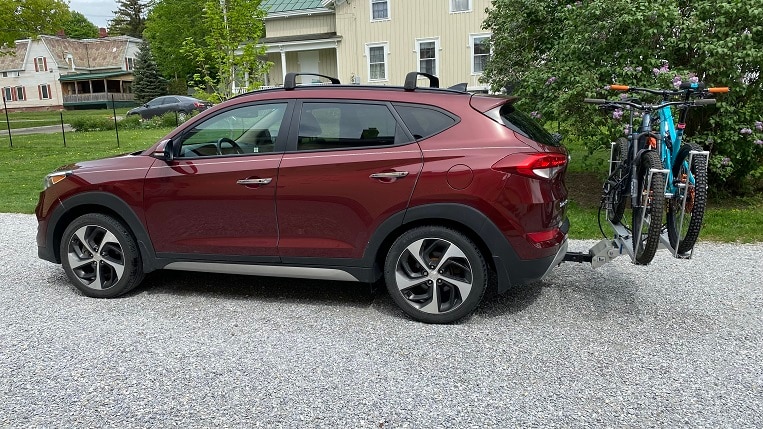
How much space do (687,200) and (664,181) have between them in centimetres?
41

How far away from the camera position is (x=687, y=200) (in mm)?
4266

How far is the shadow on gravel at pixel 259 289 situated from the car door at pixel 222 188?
50 centimetres

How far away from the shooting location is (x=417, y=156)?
13.6 ft

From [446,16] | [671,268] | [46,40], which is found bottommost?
[671,268]

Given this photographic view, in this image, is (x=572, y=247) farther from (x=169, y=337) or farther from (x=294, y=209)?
(x=169, y=337)

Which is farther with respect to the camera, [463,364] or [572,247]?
[572,247]

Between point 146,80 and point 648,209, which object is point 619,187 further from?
point 146,80

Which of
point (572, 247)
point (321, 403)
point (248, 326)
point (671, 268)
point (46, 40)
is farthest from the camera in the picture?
point (46, 40)

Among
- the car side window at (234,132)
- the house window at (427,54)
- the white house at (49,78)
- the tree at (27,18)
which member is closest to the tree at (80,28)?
the white house at (49,78)

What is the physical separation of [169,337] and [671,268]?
440cm

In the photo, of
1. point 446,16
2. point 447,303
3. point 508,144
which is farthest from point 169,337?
point 446,16

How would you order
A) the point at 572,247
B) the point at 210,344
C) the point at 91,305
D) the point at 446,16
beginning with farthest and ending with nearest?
the point at 446,16 < the point at 572,247 < the point at 91,305 < the point at 210,344

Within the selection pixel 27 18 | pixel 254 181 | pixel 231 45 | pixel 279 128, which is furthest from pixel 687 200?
pixel 27 18

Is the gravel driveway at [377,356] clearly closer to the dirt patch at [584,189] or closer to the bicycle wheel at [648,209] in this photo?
the bicycle wheel at [648,209]
